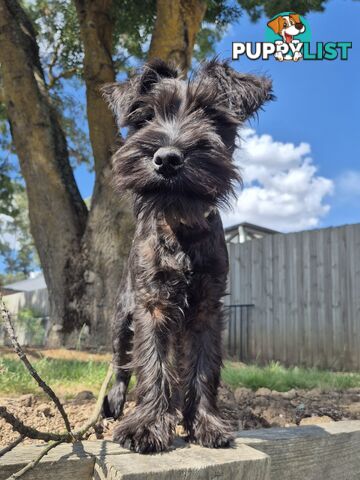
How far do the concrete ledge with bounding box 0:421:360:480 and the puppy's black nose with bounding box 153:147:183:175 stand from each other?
1063 millimetres

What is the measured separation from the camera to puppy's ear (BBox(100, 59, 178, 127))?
2.47 metres

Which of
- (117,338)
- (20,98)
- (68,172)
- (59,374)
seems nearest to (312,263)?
(68,172)

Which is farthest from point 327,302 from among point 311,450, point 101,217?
point 311,450

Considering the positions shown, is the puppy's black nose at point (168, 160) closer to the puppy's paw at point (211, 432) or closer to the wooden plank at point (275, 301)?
the puppy's paw at point (211, 432)

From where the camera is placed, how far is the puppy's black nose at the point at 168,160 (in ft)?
6.52

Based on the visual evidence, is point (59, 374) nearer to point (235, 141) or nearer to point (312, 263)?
point (235, 141)

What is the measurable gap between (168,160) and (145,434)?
1.05m

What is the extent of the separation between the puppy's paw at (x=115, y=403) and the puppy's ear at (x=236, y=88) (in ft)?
5.41

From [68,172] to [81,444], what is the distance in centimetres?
616

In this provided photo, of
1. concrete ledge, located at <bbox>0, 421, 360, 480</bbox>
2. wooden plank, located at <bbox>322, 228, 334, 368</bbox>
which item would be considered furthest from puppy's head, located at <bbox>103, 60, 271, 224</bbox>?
wooden plank, located at <bbox>322, 228, 334, 368</bbox>

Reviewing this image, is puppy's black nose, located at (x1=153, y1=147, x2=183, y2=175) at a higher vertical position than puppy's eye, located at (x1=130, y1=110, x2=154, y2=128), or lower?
lower

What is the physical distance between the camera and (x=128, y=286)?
2.86 m

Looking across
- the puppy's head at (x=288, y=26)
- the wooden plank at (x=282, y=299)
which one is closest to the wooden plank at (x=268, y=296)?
the wooden plank at (x=282, y=299)

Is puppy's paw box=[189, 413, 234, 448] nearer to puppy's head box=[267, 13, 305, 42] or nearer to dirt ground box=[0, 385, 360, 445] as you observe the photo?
dirt ground box=[0, 385, 360, 445]
